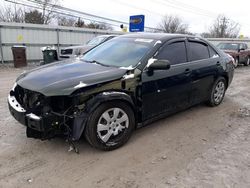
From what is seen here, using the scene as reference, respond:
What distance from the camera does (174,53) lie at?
4133 mm

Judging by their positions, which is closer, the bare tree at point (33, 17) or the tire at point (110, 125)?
the tire at point (110, 125)

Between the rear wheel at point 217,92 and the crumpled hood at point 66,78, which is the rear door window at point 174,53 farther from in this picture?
the rear wheel at point 217,92

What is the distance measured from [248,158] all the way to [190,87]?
1.62 m

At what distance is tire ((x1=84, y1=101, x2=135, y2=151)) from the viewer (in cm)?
304

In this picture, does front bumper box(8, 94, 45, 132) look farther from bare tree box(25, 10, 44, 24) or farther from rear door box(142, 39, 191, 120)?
bare tree box(25, 10, 44, 24)

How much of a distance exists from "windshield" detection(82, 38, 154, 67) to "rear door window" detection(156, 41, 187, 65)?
0.26 metres

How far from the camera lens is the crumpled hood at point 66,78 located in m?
2.89

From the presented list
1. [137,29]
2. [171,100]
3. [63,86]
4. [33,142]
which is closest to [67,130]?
[63,86]

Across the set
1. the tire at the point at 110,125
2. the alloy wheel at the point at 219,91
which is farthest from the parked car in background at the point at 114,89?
the alloy wheel at the point at 219,91

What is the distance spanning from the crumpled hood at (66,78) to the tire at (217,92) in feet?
8.67

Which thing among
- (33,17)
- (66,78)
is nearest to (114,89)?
(66,78)

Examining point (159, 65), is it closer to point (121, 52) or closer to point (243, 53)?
point (121, 52)

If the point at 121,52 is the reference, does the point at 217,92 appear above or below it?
below

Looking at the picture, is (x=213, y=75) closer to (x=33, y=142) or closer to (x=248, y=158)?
(x=248, y=158)
